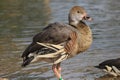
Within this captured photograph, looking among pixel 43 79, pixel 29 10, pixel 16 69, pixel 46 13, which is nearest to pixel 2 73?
pixel 16 69

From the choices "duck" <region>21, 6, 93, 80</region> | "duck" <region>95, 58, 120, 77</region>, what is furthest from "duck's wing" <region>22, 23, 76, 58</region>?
"duck" <region>95, 58, 120, 77</region>

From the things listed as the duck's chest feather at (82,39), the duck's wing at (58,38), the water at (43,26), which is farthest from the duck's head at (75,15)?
the water at (43,26)

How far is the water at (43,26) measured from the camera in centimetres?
1173

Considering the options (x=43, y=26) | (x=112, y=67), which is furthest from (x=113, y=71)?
(x=43, y=26)

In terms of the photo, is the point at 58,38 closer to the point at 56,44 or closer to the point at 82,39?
the point at 56,44

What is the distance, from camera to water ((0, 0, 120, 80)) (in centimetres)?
1173

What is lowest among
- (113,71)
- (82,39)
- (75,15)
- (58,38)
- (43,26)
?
(43,26)

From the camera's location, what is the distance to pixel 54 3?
93.6 feet

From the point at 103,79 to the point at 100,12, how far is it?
12.1 meters

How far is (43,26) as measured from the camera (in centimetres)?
1900

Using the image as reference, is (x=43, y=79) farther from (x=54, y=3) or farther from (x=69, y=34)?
(x=54, y=3)

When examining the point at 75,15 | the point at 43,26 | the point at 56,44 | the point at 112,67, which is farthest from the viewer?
the point at 43,26

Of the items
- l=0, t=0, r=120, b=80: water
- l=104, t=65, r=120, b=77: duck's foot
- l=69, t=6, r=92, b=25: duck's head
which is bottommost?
l=0, t=0, r=120, b=80: water

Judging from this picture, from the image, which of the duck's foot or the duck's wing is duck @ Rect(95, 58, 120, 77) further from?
the duck's wing
